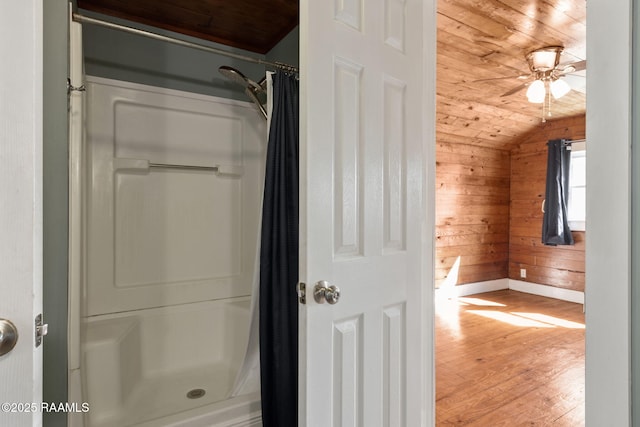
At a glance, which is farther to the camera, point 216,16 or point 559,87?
point 559,87

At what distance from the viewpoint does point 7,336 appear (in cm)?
71

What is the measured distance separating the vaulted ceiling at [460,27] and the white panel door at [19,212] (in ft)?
5.05

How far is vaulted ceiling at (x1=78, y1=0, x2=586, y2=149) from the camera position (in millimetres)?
2080

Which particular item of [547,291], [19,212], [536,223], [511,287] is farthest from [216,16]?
[511,287]

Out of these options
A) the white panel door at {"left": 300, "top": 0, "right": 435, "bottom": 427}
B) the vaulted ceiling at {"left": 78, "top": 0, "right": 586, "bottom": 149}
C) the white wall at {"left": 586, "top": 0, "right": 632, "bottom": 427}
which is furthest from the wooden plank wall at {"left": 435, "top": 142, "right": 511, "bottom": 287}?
the white wall at {"left": 586, "top": 0, "right": 632, "bottom": 427}

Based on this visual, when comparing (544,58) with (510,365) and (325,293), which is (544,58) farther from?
(325,293)

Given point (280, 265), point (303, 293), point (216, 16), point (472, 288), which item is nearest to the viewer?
point (303, 293)

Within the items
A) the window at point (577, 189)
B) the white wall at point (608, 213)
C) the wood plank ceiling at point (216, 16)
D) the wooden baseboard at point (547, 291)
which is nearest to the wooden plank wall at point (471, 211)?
the wooden baseboard at point (547, 291)

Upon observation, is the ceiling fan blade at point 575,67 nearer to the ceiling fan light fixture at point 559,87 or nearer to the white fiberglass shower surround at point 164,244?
the ceiling fan light fixture at point 559,87

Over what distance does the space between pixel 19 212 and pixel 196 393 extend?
167cm

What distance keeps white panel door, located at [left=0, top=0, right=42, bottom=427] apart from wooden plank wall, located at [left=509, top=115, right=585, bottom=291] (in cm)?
542

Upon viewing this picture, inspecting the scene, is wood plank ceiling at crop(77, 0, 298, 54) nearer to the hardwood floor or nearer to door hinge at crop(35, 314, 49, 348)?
door hinge at crop(35, 314, 49, 348)

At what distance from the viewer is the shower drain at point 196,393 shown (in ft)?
6.58

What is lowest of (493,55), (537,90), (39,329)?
(39,329)
